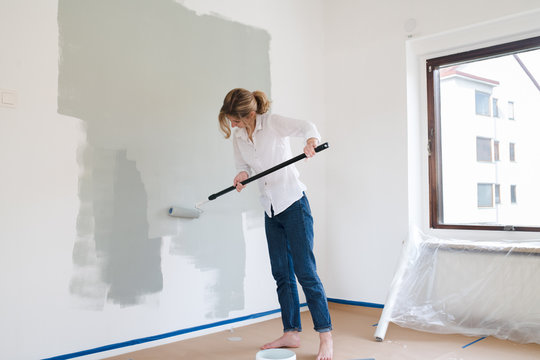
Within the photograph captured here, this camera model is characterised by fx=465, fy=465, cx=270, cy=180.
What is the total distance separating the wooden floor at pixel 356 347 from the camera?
2199 millimetres

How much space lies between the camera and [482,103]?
2949mm

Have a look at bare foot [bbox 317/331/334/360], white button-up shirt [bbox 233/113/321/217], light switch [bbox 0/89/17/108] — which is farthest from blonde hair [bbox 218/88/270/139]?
bare foot [bbox 317/331/334/360]

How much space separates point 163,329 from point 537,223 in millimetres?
2185

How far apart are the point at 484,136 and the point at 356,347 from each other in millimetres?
1559

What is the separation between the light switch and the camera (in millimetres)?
1967

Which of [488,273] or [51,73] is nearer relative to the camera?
[51,73]

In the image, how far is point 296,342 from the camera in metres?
2.33

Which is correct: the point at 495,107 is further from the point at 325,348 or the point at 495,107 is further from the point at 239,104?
the point at 325,348

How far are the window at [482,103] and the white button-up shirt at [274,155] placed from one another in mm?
1460

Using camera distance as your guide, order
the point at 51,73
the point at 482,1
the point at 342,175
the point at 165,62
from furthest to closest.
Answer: the point at 342,175, the point at 482,1, the point at 165,62, the point at 51,73

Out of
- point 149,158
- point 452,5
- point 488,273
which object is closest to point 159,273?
point 149,158

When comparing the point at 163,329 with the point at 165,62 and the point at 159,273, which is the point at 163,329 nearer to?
the point at 159,273

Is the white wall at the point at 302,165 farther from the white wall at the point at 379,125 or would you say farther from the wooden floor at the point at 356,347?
the wooden floor at the point at 356,347

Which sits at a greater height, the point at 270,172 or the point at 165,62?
the point at 165,62
